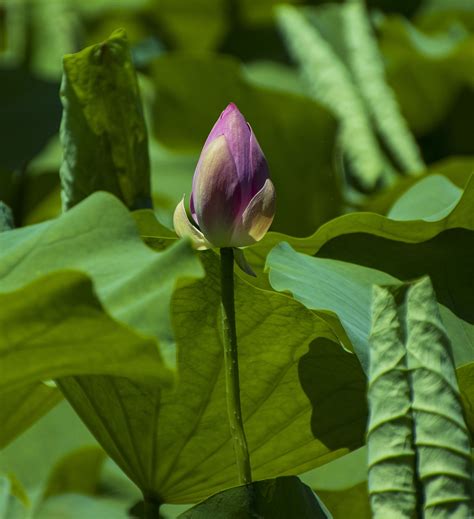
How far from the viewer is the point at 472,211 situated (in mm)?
773

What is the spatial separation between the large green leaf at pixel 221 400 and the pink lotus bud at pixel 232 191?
0.06 m

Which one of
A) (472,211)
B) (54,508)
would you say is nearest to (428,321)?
(472,211)

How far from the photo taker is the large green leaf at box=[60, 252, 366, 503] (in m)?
0.65

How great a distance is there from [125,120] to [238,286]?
255mm

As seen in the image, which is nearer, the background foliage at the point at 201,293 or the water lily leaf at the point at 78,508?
the background foliage at the point at 201,293

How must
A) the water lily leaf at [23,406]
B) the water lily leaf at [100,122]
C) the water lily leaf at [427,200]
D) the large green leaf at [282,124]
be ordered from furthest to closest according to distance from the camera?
the large green leaf at [282,124] → the water lily leaf at [427,200] → the water lily leaf at [100,122] → the water lily leaf at [23,406]

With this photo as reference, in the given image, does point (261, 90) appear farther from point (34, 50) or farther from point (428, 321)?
point (428, 321)

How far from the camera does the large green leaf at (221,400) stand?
65cm

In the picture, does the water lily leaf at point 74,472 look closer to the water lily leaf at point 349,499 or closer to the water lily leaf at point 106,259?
the water lily leaf at point 349,499

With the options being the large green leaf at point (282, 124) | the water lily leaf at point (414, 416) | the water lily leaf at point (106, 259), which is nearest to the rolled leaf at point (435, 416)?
the water lily leaf at point (414, 416)

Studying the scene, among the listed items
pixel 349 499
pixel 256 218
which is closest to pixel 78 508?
pixel 349 499

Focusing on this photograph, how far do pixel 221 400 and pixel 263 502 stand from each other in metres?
0.09

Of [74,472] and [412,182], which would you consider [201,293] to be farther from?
[412,182]

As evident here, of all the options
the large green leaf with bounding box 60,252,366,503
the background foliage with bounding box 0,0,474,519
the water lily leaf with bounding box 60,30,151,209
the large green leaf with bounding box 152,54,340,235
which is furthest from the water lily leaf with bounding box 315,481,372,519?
the large green leaf with bounding box 152,54,340,235
